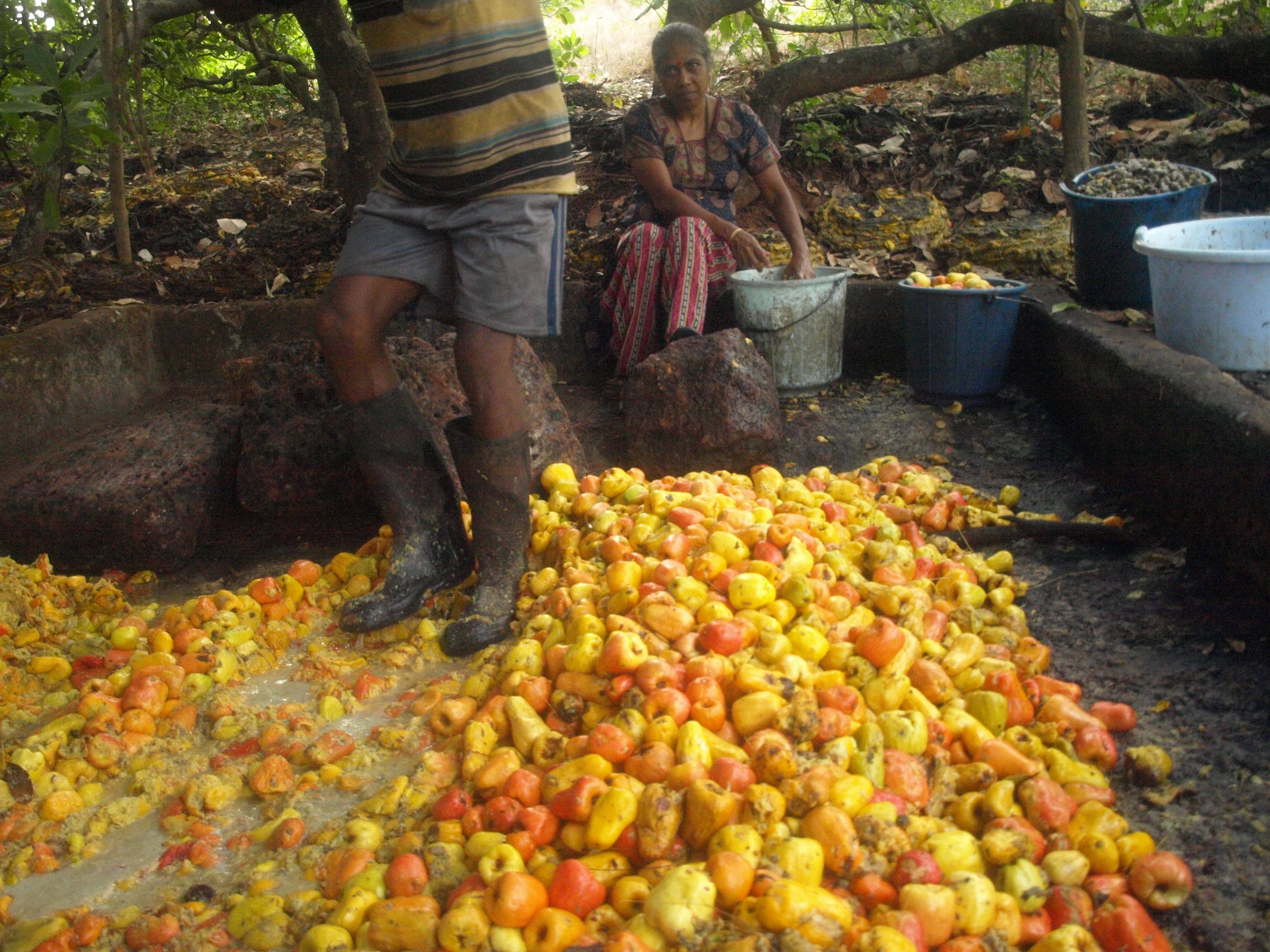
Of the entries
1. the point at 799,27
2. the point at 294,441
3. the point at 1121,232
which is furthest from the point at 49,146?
the point at 799,27

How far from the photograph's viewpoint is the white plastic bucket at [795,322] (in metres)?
4.04

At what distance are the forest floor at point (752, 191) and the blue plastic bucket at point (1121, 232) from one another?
0.82m

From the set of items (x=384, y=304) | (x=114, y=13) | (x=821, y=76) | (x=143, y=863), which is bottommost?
(x=143, y=863)

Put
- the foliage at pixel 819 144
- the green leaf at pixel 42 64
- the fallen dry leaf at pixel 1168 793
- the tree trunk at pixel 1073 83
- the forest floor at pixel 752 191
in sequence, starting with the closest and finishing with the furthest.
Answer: the fallen dry leaf at pixel 1168 793
the green leaf at pixel 42 64
the tree trunk at pixel 1073 83
the forest floor at pixel 752 191
the foliage at pixel 819 144

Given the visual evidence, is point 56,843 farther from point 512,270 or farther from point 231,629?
point 512,270

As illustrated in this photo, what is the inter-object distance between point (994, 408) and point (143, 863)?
3.47 meters

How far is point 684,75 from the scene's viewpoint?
417cm

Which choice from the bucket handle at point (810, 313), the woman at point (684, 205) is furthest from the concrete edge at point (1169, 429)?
the woman at point (684, 205)

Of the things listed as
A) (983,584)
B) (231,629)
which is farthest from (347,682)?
(983,584)

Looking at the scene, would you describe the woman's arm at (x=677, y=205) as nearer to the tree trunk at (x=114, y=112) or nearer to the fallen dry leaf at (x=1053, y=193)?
the fallen dry leaf at (x=1053, y=193)

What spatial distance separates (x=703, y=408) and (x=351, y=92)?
93.8 inches

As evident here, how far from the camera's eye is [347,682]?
2352 mm

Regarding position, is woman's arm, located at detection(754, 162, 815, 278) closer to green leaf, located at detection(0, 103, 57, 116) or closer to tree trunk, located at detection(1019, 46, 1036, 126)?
tree trunk, located at detection(1019, 46, 1036, 126)

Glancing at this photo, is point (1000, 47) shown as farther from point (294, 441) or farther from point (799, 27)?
point (294, 441)
